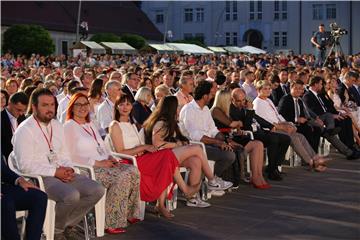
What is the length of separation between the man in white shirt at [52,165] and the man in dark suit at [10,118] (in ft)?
1.41

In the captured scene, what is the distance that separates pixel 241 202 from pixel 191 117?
130cm

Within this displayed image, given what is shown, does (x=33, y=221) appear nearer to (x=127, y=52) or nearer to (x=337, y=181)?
(x=337, y=181)

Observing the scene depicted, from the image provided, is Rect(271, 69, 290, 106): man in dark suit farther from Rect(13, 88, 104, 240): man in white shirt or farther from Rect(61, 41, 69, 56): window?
Rect(61, 41, 69, 56): window

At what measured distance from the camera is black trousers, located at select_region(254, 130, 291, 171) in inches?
395

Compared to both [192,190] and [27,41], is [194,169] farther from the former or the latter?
[27,41]

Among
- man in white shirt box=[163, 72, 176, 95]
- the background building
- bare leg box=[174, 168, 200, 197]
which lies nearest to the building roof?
the background building

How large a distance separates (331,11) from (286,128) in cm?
6250

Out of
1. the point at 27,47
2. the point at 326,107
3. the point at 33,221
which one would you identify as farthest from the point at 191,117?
the point at 27,47

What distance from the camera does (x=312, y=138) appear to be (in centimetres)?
1173

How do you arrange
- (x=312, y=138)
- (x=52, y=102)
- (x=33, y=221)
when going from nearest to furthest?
(x=33, y=221) → (x=52, y=102) → (x=312, y=138)

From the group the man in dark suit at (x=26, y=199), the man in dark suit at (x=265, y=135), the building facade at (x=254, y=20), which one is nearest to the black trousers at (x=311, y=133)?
the man in dark suit at (x=265, y=135)

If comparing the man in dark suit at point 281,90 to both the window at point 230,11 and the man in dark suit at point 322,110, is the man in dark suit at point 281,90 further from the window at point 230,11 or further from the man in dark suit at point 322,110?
the window at point 230,11

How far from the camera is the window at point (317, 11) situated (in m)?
71.2

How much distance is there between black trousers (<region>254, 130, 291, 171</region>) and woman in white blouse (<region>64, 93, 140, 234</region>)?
3.31 meters
